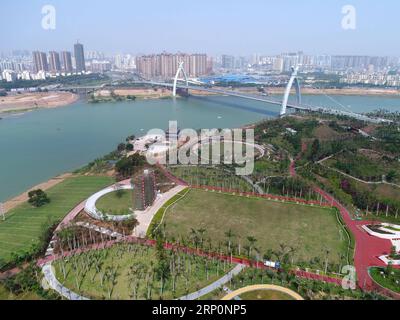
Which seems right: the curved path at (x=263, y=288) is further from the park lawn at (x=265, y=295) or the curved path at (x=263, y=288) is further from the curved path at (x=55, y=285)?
the curved path at (x=55, y=285)

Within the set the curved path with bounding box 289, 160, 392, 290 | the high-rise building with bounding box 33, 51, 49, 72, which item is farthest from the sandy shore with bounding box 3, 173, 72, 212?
the high-rise building with bounding box 33, 51, 49, 72

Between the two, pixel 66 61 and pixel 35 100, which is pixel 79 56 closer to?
pixel 66 61

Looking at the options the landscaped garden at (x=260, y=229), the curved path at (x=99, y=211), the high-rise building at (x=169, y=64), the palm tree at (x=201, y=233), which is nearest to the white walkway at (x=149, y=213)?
the curved path at (x=99, y=211)

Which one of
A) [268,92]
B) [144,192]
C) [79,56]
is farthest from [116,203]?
[79,56]

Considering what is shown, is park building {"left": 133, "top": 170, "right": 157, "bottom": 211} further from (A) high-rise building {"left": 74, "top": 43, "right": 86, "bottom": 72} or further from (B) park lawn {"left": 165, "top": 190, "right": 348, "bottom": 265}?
(A) high-rise building {"left": 74, "top": 43, "right": 86, "bottom": 72}

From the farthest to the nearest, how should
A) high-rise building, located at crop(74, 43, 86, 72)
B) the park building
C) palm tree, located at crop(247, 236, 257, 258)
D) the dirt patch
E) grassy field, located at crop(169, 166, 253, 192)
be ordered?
high-rise building, located at crop(74, 43, 86, 72)
the dirt patch
grassy field, located at crop(169, 166, 253, 192)
the park building
palm tree, located at crop(247, 236, 257, 258)
